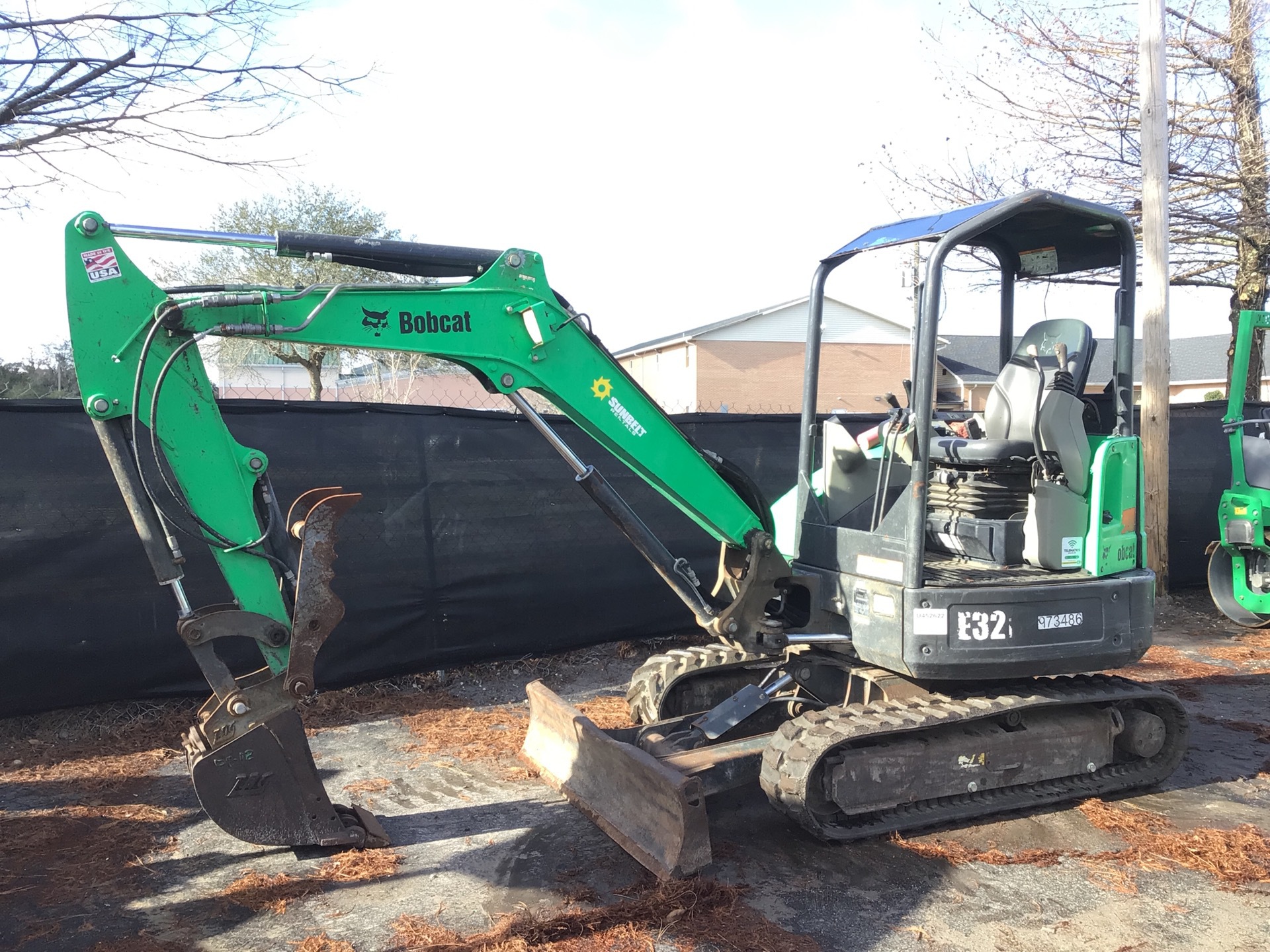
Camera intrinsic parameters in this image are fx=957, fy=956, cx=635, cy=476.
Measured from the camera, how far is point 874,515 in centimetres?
468

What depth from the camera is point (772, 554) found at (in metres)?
4.69

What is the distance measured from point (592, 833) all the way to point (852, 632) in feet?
5.04

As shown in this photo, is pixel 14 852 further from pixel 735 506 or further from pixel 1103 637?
pixel 1103 637

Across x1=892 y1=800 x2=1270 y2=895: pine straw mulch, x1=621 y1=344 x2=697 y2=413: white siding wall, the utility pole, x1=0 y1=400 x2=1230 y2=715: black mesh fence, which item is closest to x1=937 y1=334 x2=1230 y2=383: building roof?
x1=621 y1=344 x2=697 y2=413: white siding wall

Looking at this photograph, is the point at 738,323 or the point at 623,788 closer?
the point at 623,788

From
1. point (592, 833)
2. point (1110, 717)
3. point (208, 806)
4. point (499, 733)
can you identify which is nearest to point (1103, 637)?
point (1110, 717)

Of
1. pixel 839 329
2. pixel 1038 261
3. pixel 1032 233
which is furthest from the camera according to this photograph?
pixel 839 329

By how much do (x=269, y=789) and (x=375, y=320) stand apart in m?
1.91

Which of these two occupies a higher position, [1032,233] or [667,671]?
[1032,233]

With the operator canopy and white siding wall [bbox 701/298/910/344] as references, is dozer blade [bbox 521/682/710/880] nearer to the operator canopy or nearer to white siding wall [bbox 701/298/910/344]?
the operator canopy

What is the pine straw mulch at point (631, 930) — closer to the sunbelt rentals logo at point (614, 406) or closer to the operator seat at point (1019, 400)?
the sunbelt rentals logo at point (614, 406)

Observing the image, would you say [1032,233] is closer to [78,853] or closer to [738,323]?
[78,853]

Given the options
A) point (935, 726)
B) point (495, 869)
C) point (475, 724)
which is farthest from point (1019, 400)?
point (475, 724)

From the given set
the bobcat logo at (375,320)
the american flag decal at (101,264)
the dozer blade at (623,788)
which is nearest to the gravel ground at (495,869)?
the dozer blade at (623,788)
